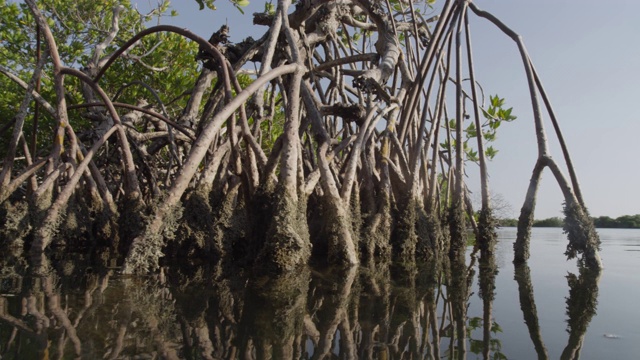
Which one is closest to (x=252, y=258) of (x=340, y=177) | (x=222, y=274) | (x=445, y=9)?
(x=222, y=274)

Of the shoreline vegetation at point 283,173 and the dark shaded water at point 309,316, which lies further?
the shoreline vegetation at point 283,173

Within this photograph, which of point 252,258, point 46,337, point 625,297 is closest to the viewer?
point 46,337

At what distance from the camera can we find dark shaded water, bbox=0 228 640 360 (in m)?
1.53

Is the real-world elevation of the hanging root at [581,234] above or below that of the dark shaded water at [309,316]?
above

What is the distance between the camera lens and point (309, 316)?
1978 millimetres

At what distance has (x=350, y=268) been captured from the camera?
3428mm

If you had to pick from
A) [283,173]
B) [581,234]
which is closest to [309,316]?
[283,173]

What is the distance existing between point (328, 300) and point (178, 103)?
830 centimetres

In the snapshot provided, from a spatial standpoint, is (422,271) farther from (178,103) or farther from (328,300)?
(178,103)

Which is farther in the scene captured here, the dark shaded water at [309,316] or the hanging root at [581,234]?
the hanging root at [581,234]

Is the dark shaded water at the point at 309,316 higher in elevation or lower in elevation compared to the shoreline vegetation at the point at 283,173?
lower

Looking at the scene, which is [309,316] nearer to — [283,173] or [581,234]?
[283,173]

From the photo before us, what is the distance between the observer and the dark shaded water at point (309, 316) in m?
1.53

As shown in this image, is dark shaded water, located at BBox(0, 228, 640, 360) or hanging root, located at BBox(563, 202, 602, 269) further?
hanging root, located at BBox(563, 202, 602, 269)
